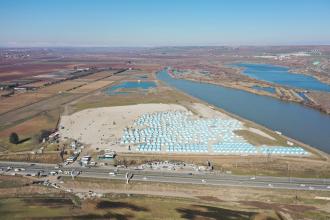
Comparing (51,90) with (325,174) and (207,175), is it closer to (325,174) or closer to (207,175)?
(207,175)

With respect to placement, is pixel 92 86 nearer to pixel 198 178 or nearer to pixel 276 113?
pixel 276 113

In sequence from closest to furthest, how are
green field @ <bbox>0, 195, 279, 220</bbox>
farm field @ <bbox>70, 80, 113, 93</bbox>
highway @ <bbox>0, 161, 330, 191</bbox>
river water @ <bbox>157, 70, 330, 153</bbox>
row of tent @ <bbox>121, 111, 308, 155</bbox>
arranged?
green field @ <bbox>0, 195, 279, 220</bbox>, highway @ <bbox>0, 161, 330, 191</bbox>, row of tent @ <bbox>121, 111, 308, 155</bbox>, river water @ <bbox>157, 70, 330, 153</bbox>, farm field @ <bbox>70, 80, 113, 93</bbox>

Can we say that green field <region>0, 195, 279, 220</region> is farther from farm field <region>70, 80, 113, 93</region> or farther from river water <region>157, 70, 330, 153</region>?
farm field <region>70, 80, 113, 93</region>

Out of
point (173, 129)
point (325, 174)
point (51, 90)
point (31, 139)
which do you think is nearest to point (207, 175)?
point (325, 174)

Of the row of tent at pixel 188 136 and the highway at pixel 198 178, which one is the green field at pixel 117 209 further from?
the row of tent at pixel 188 136

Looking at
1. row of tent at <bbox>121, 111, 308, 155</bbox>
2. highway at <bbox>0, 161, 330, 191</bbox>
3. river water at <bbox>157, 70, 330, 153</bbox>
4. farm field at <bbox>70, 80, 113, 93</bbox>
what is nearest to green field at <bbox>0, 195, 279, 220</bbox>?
highway at <bbox>0, 161, 330, 191</bbox>
